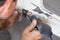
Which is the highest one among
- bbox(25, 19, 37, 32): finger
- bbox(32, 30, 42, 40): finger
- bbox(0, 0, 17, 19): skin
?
bbox(0, 0, 17, 19): skin

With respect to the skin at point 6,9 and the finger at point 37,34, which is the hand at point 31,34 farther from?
the skin at point 6,9

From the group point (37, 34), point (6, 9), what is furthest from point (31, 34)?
point (6, 9)

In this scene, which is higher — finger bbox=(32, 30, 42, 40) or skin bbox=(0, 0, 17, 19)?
skin bbox=(0, 0, 17, 19)

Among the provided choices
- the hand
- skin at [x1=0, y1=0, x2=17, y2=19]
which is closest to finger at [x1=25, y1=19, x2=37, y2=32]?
the hand

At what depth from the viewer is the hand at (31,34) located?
0.65 m

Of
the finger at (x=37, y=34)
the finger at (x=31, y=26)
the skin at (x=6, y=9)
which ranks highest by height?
the skin at (x=6, y=9)

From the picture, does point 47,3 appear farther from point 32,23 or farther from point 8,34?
point 8,34

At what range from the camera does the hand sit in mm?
650

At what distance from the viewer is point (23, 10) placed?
75 cm

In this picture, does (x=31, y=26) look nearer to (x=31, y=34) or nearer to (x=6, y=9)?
(x=31, y=34)

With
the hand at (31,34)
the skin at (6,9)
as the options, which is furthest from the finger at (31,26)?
the skin at (6,9)

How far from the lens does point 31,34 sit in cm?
65

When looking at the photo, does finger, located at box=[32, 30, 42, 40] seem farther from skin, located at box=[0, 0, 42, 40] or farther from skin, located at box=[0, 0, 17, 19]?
skin, located at box=[0, 0, 17, 19]

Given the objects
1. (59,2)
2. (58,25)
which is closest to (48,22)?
(58,25)
